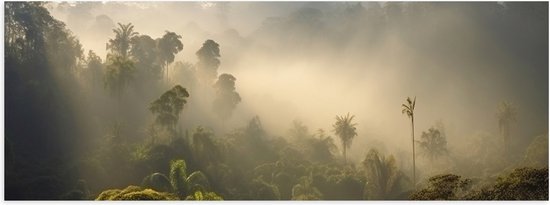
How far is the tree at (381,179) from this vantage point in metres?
52.2

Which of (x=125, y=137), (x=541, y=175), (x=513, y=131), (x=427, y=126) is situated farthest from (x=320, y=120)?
(x=541, y=175)

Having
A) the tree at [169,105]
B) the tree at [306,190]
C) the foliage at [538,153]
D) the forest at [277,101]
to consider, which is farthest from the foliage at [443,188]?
the foliage at [538,153]

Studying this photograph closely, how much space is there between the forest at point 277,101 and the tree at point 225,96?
0.64ft

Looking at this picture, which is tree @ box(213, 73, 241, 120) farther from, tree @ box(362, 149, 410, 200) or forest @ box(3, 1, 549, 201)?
tree @ box(362, 149, 410, 200)

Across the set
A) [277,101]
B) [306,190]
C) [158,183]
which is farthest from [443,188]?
[277,101]

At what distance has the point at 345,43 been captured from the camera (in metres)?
148

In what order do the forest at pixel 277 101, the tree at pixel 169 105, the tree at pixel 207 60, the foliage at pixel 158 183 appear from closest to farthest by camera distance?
the foliage at pixel 158 183
the forest at pixel 277 101
the tree at pixel 169 105
the tree at pixel 207 60

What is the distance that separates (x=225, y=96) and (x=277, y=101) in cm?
2784

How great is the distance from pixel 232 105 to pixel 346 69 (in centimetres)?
7145

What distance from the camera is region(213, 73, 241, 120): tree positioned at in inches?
2760

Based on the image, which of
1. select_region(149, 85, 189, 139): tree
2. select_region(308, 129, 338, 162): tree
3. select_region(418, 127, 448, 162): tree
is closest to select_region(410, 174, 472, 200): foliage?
select_region(149, 85, 189, 139): tree

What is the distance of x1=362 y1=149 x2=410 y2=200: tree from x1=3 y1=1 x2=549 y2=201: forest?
0.16m

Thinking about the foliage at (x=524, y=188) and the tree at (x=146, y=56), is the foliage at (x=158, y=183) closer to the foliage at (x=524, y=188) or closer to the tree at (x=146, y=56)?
the foliage at (x=524, y=188)

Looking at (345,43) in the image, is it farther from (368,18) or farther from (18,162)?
(18,162)
